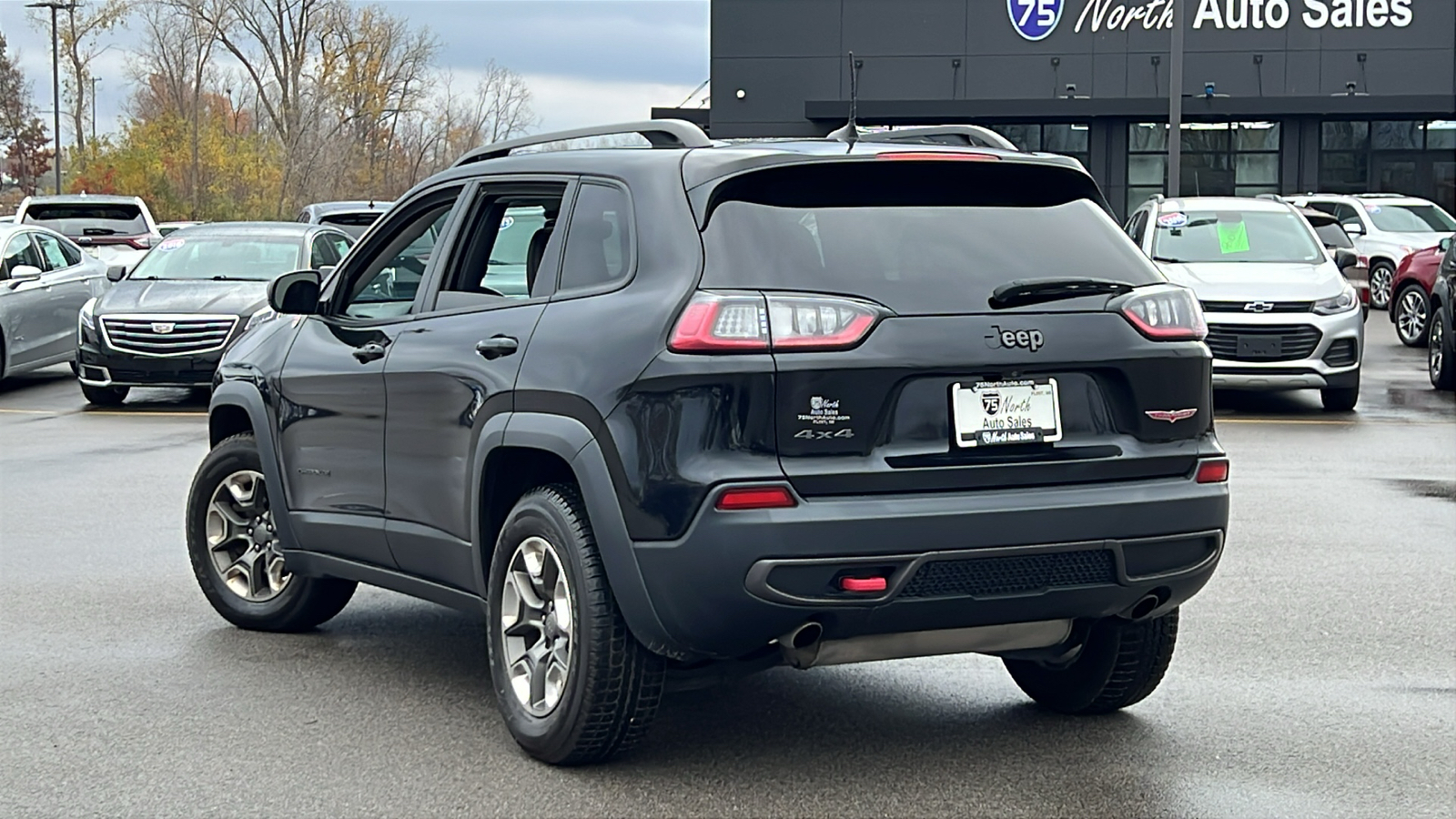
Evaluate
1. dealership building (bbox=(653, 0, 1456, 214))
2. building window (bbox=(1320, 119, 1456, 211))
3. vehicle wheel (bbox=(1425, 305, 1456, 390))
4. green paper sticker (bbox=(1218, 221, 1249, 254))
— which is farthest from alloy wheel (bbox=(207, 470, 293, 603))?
building window (bbox=(1320, 119, 1456, 211))

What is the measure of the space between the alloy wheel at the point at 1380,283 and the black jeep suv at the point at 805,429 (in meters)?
25.2

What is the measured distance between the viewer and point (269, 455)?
22.0 feet

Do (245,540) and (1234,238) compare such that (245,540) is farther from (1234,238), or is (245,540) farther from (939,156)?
(1234,238)

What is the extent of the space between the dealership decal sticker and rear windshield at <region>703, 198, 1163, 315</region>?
136 feet

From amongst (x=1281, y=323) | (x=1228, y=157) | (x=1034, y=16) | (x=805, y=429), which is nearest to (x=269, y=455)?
(x=805, y=429)

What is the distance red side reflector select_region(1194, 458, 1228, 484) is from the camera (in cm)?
512

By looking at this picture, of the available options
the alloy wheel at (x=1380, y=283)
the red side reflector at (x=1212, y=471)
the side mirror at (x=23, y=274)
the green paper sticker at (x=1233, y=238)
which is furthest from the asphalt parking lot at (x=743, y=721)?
the alloy wheel at (x=1380, y=283)

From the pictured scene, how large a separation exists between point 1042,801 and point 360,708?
7.16 ft

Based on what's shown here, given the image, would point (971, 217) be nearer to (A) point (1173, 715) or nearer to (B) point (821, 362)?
(B) point (821, 362)

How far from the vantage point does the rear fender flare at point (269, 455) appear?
21.8 feet

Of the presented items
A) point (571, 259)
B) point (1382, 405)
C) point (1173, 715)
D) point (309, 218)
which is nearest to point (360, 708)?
point (571, 259)

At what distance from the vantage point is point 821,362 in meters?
4.66

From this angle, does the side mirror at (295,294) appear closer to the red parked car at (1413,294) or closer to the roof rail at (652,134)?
the roof rail at (652,134)

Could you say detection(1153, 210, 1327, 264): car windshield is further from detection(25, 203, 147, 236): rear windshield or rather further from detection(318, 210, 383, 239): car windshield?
detection(25, 203, 147, 236): rear windshield
